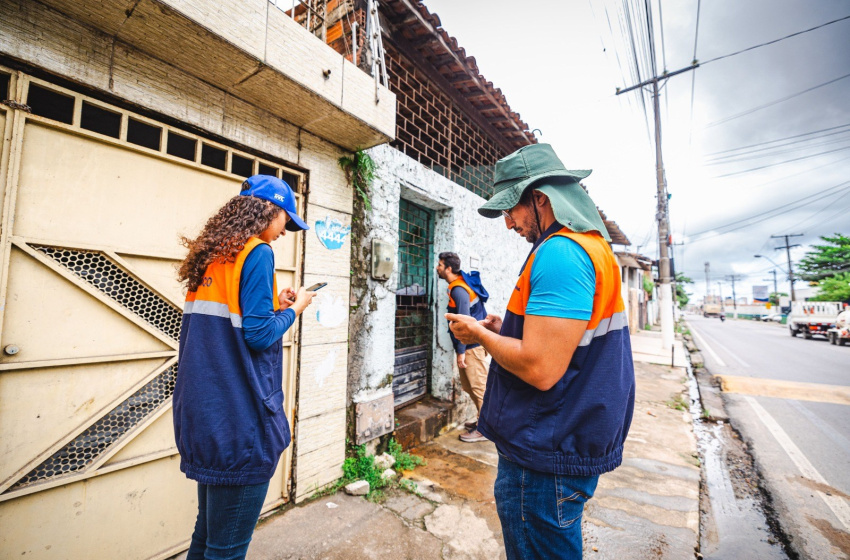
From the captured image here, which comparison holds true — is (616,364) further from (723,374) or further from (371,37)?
(723,374)

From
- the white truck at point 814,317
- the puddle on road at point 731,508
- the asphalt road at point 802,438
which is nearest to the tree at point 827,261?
the white truck at point 814,317

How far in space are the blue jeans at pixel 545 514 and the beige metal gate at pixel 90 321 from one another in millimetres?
2114

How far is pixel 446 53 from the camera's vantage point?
4242 millimetres

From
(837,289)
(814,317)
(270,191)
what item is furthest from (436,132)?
(837,289)

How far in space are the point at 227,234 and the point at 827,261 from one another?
48.2m

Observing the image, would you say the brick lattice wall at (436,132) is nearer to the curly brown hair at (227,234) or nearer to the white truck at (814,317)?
the curly brown hair at (227,234)

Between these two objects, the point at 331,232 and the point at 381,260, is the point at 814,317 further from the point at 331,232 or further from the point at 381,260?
the point at 331,232

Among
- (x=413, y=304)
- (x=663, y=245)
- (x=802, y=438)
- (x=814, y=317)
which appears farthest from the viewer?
(x=814, y=317)

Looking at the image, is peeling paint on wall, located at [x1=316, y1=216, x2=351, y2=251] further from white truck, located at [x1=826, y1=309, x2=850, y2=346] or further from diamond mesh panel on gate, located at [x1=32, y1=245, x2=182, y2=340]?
white truck, located at [x1=826, y1=309, x2=850, y2=346]

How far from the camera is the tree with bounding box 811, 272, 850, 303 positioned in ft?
83.4

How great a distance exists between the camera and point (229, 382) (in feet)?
4.48

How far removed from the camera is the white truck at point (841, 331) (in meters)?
14.4

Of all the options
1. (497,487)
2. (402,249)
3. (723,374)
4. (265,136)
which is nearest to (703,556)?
(497,487)

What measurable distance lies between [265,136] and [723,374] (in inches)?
450
